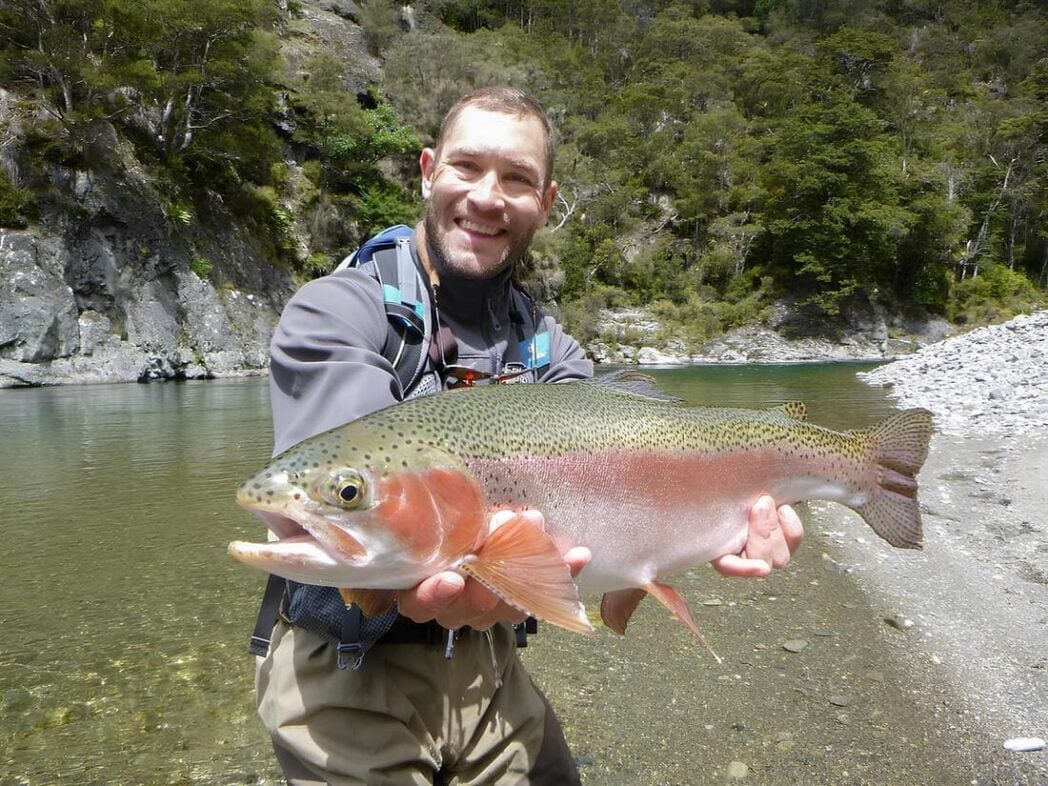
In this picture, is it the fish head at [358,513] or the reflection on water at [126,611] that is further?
the reflection on water at [126,611]

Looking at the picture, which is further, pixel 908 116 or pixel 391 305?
pixel 908 116

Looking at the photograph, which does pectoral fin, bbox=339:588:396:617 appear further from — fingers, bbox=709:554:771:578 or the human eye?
the human eye

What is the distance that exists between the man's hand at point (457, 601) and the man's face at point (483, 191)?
975 mm

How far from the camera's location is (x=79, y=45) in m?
22.6

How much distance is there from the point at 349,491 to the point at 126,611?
417cm

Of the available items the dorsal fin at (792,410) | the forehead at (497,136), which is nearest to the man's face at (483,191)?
the forehead at (497,136)

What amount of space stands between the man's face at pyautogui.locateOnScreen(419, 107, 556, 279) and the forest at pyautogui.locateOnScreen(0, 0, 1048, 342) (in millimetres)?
24539

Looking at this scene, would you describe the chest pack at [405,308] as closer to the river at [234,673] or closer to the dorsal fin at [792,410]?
the dorsal fin at [792,410]

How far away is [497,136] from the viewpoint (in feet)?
7.79

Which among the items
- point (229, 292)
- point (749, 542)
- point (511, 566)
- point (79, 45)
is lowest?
point (229, 292)

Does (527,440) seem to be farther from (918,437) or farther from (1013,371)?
(1013,371)

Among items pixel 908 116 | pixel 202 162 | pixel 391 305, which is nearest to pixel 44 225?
pixel 202 162

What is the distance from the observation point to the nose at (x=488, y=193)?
7.73 feet

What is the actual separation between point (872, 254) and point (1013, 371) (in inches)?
1275
